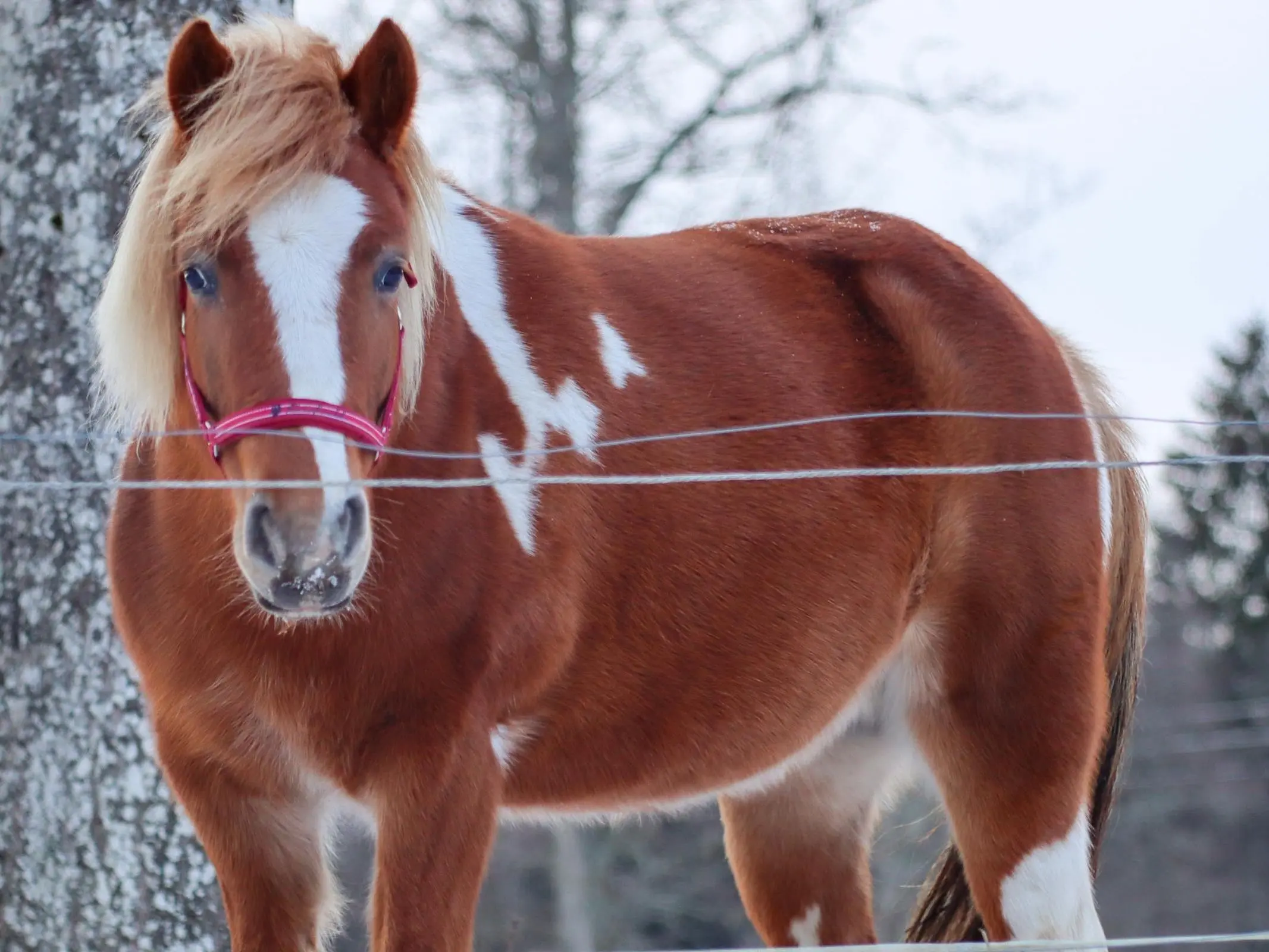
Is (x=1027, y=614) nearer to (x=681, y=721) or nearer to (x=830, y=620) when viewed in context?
(x=830, y=620)

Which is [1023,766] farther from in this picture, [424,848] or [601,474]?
[424,848]

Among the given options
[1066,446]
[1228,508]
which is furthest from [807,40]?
[1228,508]

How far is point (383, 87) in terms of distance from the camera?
8.08ft

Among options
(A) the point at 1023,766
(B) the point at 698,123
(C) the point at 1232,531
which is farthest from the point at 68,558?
(C) the point at 1232,531

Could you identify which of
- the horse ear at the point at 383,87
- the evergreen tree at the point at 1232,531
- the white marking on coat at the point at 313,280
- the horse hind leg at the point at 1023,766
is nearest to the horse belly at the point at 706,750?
the horse hind leg at the point at 1023,766

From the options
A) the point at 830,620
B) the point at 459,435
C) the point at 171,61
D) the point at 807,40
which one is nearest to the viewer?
the point at 171,61

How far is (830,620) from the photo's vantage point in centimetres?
314

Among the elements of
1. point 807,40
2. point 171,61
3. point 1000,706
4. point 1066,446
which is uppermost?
point 807,40

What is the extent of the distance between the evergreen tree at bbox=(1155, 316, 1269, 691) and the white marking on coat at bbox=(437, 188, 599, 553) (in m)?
22.6

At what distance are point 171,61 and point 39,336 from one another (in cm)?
134

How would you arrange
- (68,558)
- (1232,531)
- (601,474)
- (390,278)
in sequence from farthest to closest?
(1232,531)
(68,558)
(601,474)
(390,278)

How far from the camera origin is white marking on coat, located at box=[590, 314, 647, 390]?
292cm

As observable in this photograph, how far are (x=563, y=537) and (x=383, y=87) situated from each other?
908mm

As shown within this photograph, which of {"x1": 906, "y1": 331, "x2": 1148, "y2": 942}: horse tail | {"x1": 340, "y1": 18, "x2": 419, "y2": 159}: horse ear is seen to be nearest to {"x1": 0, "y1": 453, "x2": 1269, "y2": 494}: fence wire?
{"x1": 340, "y1": 18, "x2": 419, "y2": 159}: horse ear
